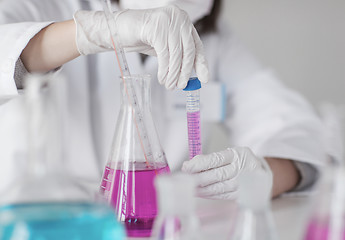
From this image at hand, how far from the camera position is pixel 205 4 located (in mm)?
1731

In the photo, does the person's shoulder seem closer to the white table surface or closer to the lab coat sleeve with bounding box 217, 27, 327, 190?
the lab coat sleeve with bounding box 217, 27, 327, 190

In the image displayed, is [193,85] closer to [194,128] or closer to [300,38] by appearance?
[194,128]

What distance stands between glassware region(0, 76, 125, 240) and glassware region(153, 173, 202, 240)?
64 millimetres

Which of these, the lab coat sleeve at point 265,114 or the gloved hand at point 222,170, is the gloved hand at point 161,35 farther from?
the lab coat sleeve at point 265,114

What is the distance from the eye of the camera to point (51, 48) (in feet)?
4.16

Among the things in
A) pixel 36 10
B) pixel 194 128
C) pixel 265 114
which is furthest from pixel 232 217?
pixel 36 10

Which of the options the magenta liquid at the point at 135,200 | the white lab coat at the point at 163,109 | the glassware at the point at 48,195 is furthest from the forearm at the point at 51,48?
the glassware at the point at 48,195

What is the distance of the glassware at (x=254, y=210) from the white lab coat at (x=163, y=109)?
1.00 meters

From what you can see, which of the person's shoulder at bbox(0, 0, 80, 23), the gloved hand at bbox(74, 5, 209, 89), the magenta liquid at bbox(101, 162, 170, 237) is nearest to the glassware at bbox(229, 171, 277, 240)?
the magenta liquid at bbox(101, 162, 170, 237)

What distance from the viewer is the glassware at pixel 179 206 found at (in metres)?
0.49

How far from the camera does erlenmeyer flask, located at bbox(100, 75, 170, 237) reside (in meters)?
0.81

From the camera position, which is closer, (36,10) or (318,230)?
(318,230)

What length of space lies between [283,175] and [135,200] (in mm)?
776

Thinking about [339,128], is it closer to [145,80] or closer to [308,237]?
[308,237]
